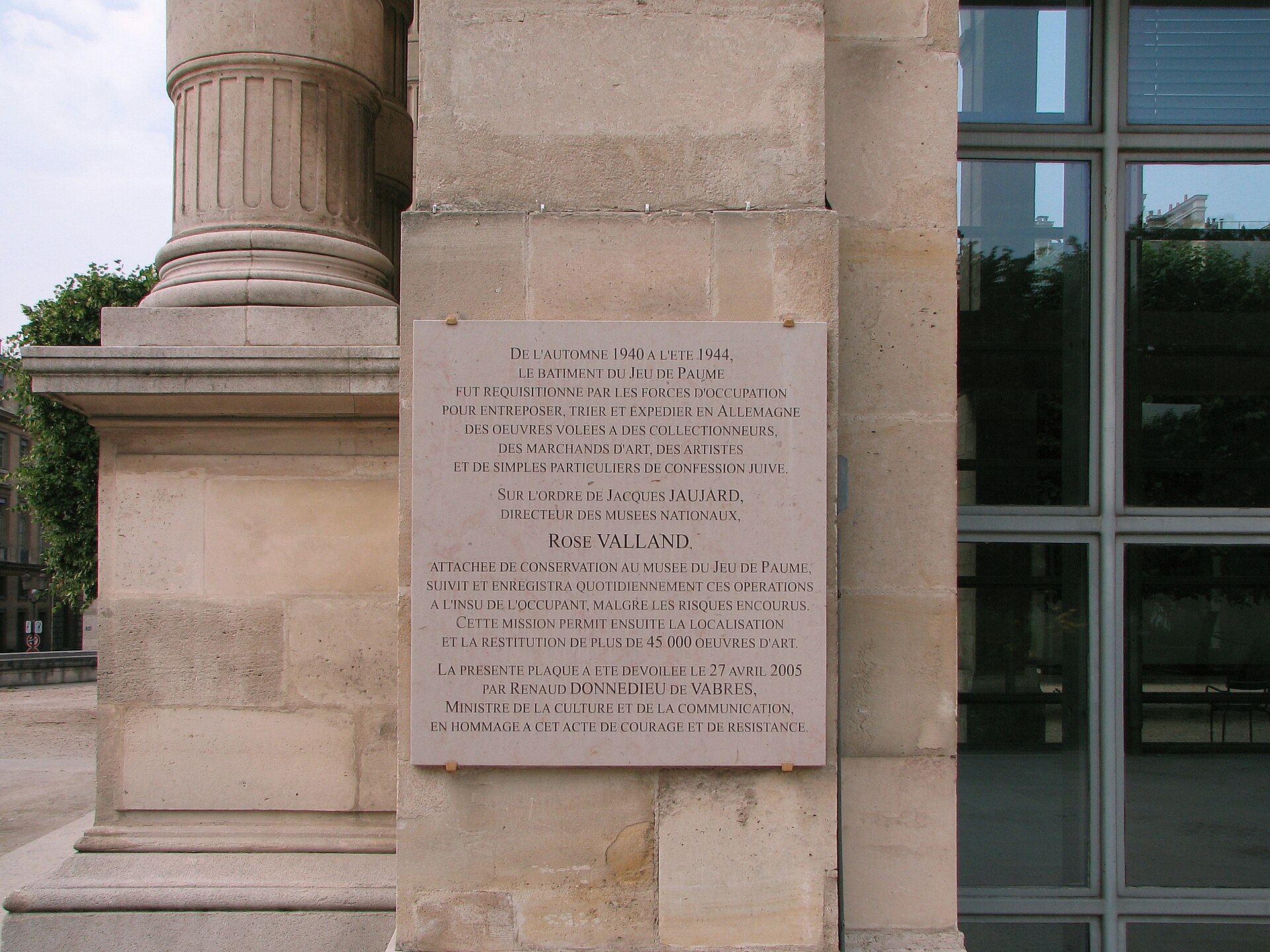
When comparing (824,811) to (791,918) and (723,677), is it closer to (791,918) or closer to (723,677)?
(791,918)

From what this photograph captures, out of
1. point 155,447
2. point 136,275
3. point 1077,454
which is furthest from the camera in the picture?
point 136,275

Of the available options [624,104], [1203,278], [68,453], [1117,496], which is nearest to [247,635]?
[624,104]

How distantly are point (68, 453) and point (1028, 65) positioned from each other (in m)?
15.3

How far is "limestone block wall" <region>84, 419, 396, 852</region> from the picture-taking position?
361 centimetres

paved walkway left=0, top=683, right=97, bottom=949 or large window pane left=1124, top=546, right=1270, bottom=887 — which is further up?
large window pane left=1124, top=546, right=1270, bottom=887

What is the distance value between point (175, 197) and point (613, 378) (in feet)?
8.19

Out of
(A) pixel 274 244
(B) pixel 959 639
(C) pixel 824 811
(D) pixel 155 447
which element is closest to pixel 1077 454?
(B) pixel 959 639

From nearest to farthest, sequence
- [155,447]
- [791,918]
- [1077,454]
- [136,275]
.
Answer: [791,918] < [155,447] < [1077,454] < [136,275]

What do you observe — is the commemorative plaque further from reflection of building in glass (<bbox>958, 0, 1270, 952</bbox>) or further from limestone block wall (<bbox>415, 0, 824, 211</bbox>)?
reflection of building in glass (<bbox>958, 0, 1270, 952</bbox>)

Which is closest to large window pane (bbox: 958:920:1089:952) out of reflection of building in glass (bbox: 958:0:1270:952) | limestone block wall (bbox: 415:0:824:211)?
reflection of building in glass (bbox: 958:0:1270:952)

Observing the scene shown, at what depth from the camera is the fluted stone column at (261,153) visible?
388 centimetres

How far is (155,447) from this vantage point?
146 inches

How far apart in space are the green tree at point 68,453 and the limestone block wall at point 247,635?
12.5 metres

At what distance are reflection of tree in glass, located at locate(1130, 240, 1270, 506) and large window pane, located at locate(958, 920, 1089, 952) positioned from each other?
1.92 metres
